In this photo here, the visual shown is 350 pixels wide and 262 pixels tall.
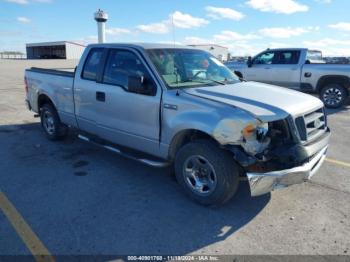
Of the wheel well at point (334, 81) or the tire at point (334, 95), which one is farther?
the tire at point (334, 95)

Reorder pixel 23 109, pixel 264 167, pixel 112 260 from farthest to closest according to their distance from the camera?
pixel 23 109
pixel 264 167
pixel 112 260

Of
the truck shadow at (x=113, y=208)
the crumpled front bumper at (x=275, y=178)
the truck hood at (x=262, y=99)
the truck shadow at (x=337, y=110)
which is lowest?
the truck shadow at (x=113, y=208)

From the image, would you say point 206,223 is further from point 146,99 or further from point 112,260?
point 146,99

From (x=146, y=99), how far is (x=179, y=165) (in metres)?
0.98

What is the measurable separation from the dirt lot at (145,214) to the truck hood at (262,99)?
3.92ft

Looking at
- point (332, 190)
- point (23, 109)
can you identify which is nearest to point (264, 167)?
point (332, 190)

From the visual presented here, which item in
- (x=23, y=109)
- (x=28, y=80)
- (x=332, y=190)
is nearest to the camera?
(x=332, y=190)

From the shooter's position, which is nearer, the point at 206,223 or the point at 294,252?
the point at 294,252

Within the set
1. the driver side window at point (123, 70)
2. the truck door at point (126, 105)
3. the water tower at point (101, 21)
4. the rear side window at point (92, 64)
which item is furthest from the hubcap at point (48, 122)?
the water tower at point (101, 21)

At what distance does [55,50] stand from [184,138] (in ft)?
279

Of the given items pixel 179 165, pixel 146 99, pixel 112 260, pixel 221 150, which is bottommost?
pixel 112 260

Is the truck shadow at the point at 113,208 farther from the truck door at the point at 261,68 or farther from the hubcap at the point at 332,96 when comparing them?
the truck door at the point at 261,68

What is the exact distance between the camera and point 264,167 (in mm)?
3412

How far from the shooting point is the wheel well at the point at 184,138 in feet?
12.9
